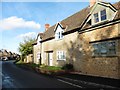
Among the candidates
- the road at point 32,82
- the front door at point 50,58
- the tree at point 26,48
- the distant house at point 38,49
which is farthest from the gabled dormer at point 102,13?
the tree at point 26,48

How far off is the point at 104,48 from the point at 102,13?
154 inches

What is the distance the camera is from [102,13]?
21.5m

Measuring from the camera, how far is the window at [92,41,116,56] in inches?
747

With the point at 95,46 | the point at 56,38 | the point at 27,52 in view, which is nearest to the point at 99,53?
the point at 95,46

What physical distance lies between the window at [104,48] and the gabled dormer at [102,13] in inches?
96.4

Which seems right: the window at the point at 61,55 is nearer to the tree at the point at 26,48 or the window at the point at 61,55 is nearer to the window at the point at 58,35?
the window at the point at 58,35

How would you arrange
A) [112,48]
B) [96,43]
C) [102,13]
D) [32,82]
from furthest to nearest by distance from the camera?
[102,13] → [96,43] → [112,48] → [32,82]

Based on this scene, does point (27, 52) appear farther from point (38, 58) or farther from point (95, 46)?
point (95, 46)

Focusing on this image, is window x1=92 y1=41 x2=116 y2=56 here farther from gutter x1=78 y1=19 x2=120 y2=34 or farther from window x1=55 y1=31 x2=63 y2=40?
window x1=55 y1=31 x2=63 y2=40

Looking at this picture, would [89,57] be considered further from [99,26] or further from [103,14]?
[103,14]

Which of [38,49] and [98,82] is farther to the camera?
[38,49]

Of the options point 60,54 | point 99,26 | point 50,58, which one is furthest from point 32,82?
point 50,58

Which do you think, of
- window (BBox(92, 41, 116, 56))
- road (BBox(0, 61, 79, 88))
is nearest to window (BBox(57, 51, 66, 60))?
window (BBox(92, 41, 116, 56))

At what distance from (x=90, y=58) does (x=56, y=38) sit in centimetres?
1123
